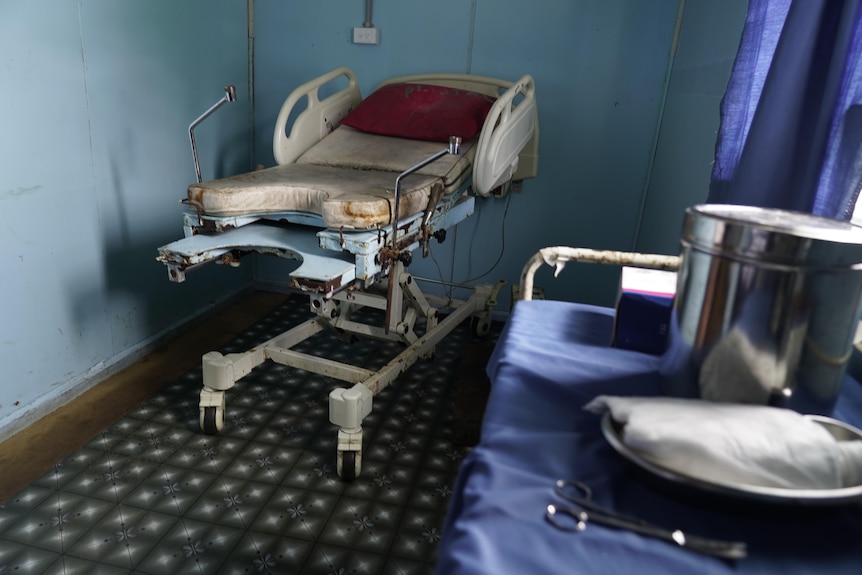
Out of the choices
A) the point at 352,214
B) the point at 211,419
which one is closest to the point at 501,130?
the point at 352,214

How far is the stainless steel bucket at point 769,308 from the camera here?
27.3 inches

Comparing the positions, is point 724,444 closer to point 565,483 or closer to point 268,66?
point 565,483

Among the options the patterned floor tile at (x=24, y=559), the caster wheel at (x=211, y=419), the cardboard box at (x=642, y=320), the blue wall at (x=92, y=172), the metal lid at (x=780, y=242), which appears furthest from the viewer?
the caster wheel at (x=211, y=419)

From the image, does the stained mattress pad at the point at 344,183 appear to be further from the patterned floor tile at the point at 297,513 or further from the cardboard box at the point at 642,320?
the cardboard box at the point at 642,320

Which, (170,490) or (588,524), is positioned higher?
(588,524)

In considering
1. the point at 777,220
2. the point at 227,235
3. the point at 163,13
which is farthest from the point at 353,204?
the point at 163,13

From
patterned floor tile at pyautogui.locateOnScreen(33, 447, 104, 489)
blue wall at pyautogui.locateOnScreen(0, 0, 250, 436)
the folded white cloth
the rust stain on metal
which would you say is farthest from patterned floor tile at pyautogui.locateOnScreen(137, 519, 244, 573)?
the folded white cloth

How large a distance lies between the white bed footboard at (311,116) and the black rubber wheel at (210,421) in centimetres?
113

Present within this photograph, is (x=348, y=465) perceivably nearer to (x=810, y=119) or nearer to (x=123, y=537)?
(x=123, y=537)

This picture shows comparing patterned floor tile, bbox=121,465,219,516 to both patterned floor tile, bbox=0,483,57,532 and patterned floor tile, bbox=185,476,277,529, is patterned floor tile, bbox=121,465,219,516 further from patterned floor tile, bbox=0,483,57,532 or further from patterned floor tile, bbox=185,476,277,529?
patterned floor tile, bbox=0,483,57,532

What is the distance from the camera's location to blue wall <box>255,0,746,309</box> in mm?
3107

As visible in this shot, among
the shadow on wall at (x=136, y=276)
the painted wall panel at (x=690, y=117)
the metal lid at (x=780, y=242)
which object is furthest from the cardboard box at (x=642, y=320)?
the shadow on wall at (x=136, y=276)

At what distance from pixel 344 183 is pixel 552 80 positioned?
61.1 inches

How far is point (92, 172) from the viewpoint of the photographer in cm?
247
